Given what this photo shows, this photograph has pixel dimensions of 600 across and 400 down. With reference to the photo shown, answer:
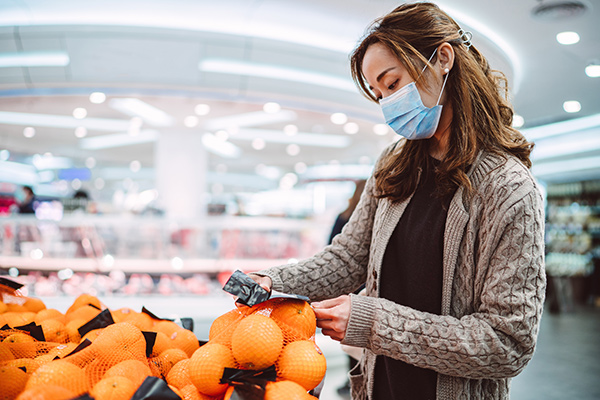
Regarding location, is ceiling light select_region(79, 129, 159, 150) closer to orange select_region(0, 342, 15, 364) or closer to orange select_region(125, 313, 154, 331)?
orange select_region(125, 313, 154, 331)

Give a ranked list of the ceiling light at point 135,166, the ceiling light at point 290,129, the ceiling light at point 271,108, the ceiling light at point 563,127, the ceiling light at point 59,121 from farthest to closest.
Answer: the ceiling light at point 135,166 < the ceiling light at point 290,129 < the ceiling light at point 59,121 < the ceiling light at point 563,127 < the ceiling light at point 271,108

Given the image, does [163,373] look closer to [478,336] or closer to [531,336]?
[478,336]

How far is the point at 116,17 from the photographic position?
185 inches

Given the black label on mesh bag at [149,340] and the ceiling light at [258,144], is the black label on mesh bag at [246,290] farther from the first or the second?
the ceiling light at [258,144]

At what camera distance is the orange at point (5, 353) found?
0.96m

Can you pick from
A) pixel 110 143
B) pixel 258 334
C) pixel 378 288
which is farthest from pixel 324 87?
pixel 110 143

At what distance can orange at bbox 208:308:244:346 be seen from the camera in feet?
3.24

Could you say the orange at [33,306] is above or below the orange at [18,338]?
below

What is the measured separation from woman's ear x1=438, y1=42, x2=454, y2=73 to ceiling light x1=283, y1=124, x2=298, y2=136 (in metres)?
7.73

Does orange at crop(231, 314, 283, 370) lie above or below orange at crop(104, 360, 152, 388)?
above

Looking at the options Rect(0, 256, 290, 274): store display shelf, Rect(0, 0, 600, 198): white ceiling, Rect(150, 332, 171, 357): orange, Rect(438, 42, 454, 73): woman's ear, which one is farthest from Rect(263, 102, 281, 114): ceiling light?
Rect(150, 332, 171, 357): orange

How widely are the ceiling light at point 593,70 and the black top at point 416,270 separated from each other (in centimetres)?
509

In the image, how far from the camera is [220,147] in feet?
39.5

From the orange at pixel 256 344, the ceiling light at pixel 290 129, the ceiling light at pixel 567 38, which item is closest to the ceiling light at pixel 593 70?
the ceiling light at pixel 567 38
